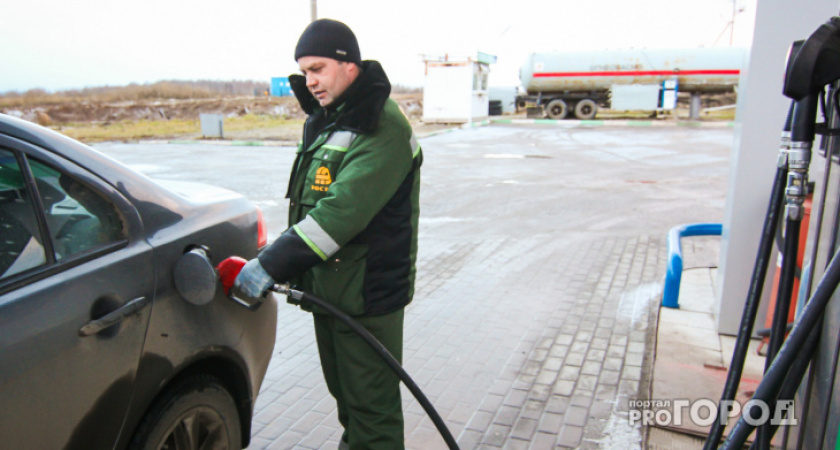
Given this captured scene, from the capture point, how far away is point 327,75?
2516 millimetres

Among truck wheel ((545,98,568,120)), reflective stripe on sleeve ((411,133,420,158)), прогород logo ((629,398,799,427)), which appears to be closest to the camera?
reflective stripe on sleeve ((411,133,420,158))

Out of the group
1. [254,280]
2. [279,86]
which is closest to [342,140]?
[254,280]

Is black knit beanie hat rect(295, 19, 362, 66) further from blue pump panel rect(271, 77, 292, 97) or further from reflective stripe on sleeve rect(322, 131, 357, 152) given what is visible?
blue pump panel rect(271, 77, 292, 97)

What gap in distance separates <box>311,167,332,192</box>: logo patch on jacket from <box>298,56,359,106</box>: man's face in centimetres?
29

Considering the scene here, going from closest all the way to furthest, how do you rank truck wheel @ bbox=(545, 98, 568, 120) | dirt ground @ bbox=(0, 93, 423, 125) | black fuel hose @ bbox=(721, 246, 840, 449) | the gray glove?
black fuel hose @ bbox=(721, 246, 840, 449)
the gray glove
truck wheel @ bbox=(545, 98, 568, 120)
dirt ground @ bbox=(0, 93, 423, 125)

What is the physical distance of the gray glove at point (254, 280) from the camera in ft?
7.66

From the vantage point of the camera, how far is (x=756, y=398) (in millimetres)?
1775

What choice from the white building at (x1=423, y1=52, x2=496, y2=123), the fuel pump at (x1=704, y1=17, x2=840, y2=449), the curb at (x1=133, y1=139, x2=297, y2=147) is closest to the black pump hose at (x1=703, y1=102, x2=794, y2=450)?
the fuel pump at (x1=704, y1=17, x2=840, y2=449)

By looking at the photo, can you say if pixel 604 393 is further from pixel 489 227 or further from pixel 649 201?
pixel 649 201

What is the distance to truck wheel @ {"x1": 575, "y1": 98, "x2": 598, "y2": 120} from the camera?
32781 millimetres

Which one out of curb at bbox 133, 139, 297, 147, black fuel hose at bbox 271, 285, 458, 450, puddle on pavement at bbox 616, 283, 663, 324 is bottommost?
curb at bbox 133, 139, 297, 147

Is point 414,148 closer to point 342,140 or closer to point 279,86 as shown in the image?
point 342,140

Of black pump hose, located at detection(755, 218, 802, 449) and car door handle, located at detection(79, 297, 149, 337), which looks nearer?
car door handle, located at detection(79, 297, 149, 337)

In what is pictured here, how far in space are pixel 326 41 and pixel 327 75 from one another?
13 centimetres
